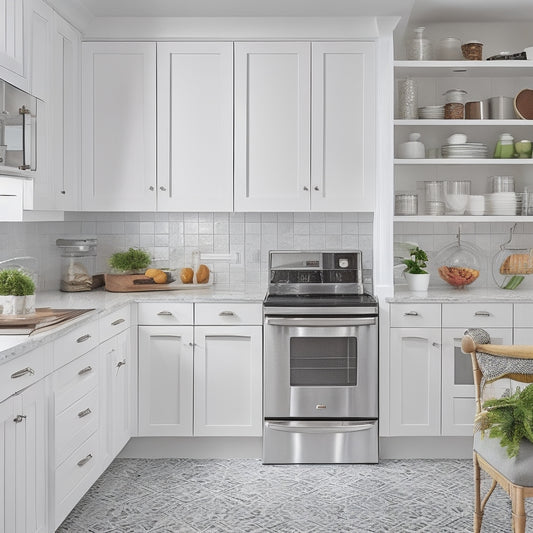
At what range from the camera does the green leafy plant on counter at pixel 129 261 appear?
4.19m

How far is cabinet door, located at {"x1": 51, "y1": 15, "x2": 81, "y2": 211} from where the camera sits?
11.9ft

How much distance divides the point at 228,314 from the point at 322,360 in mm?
577

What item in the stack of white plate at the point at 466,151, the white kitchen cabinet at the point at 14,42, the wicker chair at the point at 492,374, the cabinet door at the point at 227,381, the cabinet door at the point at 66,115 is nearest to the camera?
the wicker chair at the point at 492,374

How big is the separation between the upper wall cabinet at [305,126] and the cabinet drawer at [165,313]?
736 millimetres

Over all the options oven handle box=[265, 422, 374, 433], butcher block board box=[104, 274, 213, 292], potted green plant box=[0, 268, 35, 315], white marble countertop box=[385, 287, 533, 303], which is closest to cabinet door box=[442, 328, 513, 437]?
white marble countertop box=[385, 287, 533, 303]

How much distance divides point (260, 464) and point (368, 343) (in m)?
0.90

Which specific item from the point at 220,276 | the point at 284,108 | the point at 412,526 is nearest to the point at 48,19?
the point at 284,108

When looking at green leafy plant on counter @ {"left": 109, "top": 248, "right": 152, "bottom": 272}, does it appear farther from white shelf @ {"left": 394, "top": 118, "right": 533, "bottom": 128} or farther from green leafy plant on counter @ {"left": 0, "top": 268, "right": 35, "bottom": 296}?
white shelf @ {"left": 394, "top": 118, "right": 533, "bottom": 128}

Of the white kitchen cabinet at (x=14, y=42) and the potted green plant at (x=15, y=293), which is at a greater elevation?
the white kitchen cabinet at (x=14, y=42)

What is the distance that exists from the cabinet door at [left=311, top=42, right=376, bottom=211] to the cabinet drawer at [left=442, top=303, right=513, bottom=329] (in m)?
0.77

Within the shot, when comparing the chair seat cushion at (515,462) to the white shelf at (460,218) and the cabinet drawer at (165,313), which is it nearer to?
the white shelf at (460,218)

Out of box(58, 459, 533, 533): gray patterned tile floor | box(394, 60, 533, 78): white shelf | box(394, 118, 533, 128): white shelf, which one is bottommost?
box(58, 459, 533, 533): gray patterned tile floor

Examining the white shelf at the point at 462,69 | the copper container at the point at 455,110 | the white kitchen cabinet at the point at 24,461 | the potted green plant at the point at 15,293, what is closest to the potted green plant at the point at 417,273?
the copper container at the point at 455,110

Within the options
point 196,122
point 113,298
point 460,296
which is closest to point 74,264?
point 113,298
